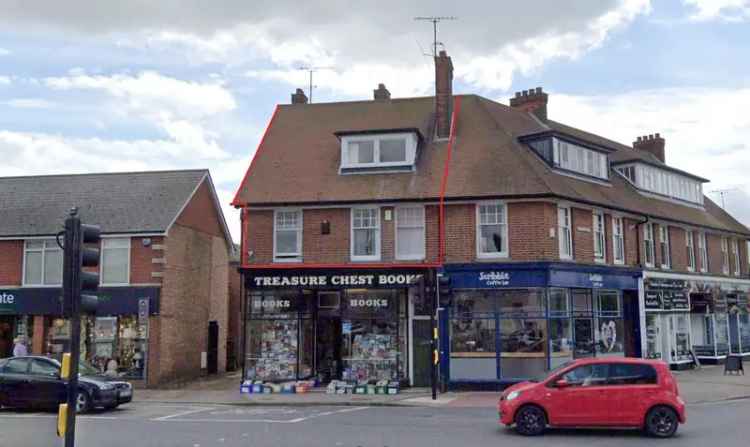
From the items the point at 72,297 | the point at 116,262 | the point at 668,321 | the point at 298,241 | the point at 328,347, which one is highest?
the point at 298,241

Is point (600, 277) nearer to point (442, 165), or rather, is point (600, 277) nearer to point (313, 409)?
point (442, 165)

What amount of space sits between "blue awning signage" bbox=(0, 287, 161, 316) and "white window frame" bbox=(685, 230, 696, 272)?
22.1 metres

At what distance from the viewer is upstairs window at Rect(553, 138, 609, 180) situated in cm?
2647

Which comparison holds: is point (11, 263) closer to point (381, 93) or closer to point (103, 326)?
point (103, 326)

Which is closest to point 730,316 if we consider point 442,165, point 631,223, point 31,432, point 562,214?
point 631,223

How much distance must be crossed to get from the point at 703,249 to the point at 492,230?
14.2 m

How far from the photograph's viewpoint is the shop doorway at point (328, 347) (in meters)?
25.5

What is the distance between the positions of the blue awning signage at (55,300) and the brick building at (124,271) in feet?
0.12

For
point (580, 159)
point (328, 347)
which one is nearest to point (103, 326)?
point (328, 347)

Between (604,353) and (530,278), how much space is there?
472cm

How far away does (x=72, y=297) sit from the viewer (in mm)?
8680

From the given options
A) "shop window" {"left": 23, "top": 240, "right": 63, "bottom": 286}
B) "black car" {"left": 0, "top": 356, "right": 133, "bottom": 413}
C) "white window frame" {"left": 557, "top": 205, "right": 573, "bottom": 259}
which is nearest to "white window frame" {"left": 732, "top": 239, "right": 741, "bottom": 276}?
"white window frame" {"left": 557, "top": 205, "right": 573, "bottom": 259}

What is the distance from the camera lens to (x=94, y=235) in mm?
9055

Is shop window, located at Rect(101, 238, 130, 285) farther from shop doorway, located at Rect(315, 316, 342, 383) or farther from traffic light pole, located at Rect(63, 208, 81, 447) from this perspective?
traffic light pole, located at Rect(63, 208, 81, 447)
